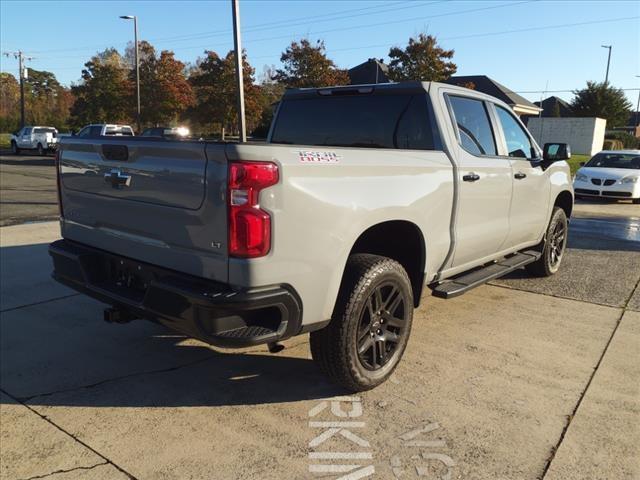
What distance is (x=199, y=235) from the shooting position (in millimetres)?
2748

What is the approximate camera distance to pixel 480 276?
14.6 feet

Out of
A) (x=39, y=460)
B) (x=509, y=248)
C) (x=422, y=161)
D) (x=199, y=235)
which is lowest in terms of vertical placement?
(x=39, y=460)

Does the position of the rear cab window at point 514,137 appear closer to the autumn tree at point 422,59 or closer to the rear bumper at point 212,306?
the rear bumper at point 212,306

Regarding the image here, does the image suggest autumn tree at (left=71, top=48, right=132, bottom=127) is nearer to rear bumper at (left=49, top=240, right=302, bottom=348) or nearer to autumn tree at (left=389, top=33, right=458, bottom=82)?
autumn tree at (left=389, top=33, right=458, bottom=82)

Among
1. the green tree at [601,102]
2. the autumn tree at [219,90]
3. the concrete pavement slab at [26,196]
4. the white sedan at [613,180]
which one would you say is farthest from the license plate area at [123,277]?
the green tree at [601,102]

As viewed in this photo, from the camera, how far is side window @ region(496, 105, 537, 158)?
5055 millimetres

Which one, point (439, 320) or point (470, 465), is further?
point (439, 320)

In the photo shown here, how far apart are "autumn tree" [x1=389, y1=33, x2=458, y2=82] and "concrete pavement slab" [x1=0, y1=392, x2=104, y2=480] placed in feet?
106

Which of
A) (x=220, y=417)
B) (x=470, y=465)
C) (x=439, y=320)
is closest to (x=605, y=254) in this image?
(x=439, y=320)

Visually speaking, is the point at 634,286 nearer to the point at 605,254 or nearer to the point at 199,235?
the point at 605,254

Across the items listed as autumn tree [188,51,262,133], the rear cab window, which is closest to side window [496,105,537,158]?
the rear cab window

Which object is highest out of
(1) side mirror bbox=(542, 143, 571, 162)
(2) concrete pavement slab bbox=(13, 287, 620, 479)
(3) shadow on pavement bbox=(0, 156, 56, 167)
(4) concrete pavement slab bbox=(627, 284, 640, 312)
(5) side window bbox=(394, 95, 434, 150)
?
(5) side window bbox=(394, 95, 434, 150)

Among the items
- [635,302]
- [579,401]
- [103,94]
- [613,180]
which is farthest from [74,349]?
[103,94]

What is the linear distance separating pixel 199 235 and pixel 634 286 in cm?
524
